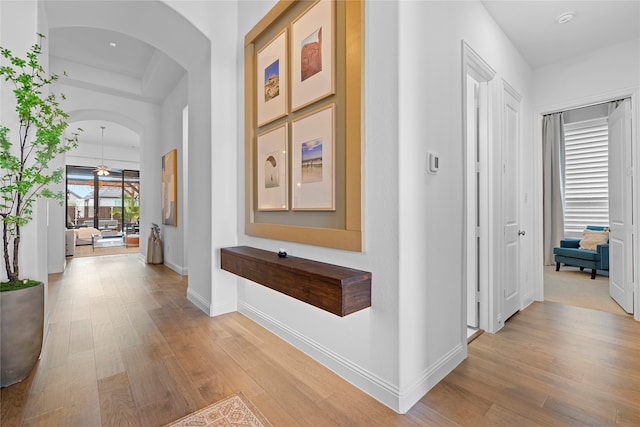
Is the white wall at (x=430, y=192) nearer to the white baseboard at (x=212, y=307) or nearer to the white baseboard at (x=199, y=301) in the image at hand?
the white baseboard at (x=212, y=307)

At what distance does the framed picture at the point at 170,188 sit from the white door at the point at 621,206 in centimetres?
607

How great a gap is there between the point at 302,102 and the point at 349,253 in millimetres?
1200

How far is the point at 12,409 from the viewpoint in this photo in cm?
162

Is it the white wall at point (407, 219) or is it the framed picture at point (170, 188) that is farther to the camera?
the framed picture at point (170, 188)

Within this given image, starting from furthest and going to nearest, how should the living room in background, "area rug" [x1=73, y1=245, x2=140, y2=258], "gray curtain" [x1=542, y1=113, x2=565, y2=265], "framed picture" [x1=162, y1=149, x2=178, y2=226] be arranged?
the living room in background < "area rug" [x1=73, y1=245, x2=140, y2=258] < "gray curtain" [x1=542, y1=113, x2=565, y2=265] < "framed picture" [x1=162, y1=149, x2=178, y2=226]

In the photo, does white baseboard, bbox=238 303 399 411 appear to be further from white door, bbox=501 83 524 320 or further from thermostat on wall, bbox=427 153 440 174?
white door, bbox=501 83 524 320

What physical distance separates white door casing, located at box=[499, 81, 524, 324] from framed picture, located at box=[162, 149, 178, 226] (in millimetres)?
4840

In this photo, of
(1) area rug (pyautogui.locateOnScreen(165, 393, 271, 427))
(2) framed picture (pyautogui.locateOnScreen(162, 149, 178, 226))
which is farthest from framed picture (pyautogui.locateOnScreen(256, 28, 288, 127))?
(2) framed picture (pyautogui.locateOnScreen(162, 149, 178, 226))

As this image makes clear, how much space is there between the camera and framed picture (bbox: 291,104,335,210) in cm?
202

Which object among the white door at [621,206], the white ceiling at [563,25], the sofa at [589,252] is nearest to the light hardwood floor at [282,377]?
the white door at [621,206]

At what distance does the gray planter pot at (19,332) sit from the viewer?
1.80 metres

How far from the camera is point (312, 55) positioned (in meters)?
2.17

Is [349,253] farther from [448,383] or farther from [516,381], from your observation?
[516,381]

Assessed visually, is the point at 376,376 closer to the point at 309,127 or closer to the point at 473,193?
the point at 309,127
